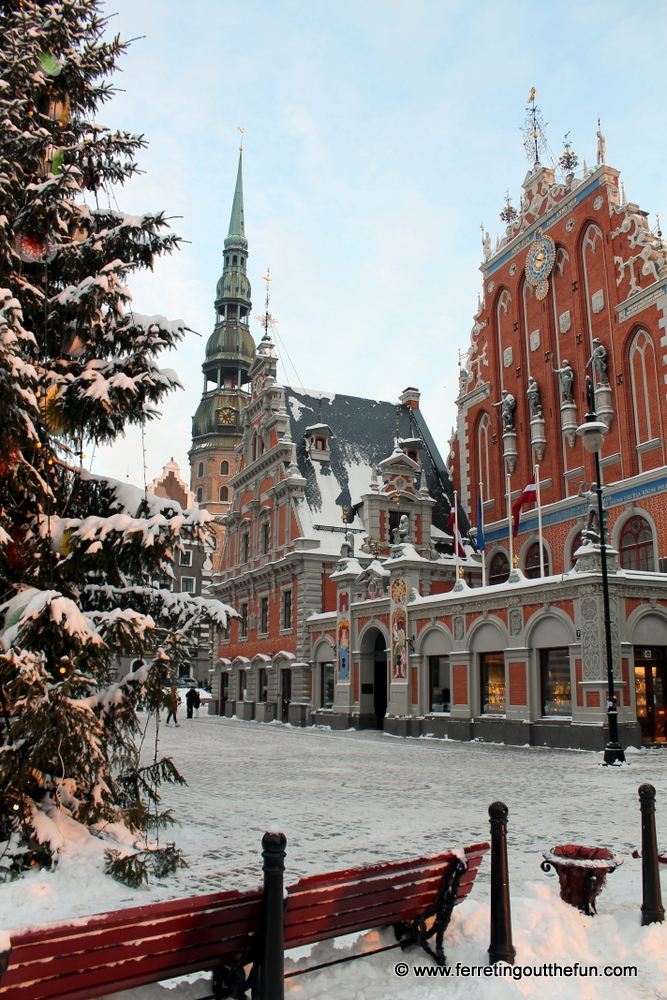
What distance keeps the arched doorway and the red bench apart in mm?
25643

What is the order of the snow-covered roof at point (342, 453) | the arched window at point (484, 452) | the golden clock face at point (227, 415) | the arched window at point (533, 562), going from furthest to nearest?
1. the golden clock face at point (227, 415)
2. the snow-covered roof at point (342, 453)
3. the arched window at point (484, 452)
4. the arched window at point (533, 562)

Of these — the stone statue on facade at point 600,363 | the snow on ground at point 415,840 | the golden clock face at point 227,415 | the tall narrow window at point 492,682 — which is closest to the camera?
the snow on ground at point 415,840

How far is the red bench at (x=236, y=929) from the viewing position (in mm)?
3514

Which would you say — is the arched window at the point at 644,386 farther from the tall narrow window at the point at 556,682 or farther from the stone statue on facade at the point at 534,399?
the tall narrow window at the point at 556,682

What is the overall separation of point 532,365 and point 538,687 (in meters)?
14.1

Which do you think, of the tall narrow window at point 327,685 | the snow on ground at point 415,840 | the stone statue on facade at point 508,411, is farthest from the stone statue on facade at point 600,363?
the tall narrow window at point 327,685

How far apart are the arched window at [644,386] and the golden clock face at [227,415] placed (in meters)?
55.4

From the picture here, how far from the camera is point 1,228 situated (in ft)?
23.1

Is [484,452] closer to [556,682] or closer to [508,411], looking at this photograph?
[508,411]

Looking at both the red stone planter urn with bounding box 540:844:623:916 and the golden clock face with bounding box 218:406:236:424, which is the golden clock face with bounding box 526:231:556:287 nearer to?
the red stone planter urn with bounding box 540:844:623:916

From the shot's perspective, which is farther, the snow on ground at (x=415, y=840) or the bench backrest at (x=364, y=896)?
the snow on ground at (x=415, y=840)

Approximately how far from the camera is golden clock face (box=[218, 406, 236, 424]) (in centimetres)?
7812

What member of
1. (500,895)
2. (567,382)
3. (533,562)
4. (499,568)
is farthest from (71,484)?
(499,568)

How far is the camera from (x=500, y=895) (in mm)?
5102
